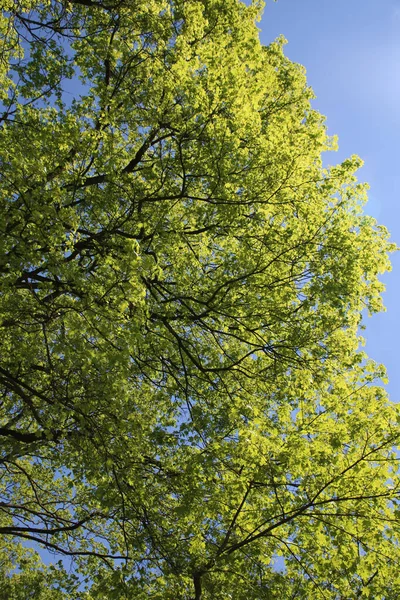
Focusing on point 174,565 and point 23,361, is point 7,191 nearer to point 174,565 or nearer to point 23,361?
point 23,361

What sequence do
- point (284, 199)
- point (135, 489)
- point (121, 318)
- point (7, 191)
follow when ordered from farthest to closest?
point (284, 199), point (7, 191), point (135, 489), point (121, 318)

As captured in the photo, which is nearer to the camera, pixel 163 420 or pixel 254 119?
Result: pixel 254 119

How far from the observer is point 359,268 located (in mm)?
10617

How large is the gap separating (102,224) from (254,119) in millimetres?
4419

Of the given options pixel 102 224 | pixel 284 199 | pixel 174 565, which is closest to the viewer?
pixel 174 565

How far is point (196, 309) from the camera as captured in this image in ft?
33.3

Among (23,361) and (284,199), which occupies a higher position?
(284,199)

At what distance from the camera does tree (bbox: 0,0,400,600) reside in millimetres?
7664

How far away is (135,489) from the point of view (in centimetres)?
869

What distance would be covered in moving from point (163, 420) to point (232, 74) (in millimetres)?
8347

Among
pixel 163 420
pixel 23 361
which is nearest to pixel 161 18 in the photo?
pixel 23 361

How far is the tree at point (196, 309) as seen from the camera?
7664 millimetres

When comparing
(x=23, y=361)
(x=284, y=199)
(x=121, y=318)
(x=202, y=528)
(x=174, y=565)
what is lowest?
(x=174, y=565)

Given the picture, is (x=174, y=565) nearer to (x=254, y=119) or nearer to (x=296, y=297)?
(x=296, y=297)
